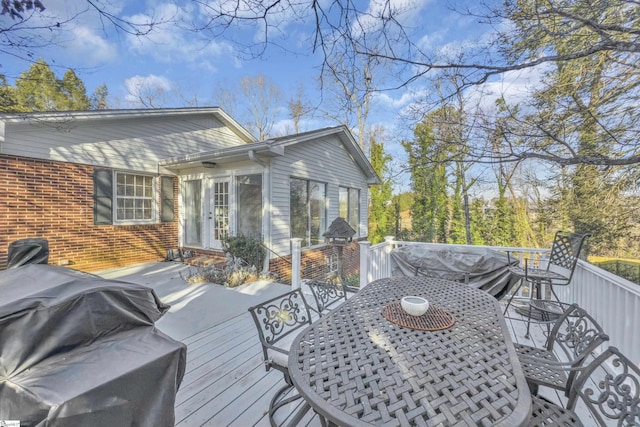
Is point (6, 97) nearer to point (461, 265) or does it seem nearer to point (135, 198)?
point (135, 198)

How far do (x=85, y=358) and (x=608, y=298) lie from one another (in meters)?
4.25

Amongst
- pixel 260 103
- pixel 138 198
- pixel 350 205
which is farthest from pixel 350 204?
pixel 260 103

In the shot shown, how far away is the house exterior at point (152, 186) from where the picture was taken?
17.0 ft

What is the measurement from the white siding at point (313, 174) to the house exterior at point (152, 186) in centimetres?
3

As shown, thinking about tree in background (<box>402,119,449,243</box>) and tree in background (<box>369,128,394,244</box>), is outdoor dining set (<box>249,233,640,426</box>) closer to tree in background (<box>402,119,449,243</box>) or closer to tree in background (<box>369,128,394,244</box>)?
tree in background (<box>402,119,449,243</box>)

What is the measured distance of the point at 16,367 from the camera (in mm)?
1117

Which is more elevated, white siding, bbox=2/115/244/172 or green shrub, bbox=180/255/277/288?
white siding, bbox=2/115/244/172

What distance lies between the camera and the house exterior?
517 centimetres

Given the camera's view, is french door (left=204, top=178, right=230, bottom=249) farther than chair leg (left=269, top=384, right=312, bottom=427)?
Yes

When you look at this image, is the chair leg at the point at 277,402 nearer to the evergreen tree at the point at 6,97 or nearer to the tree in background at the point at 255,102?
the evergreen tree at the point at 6,97

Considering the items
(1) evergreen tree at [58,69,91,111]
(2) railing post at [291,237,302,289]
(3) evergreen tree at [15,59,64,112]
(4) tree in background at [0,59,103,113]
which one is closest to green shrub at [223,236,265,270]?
(2) railing post at [291,237,302,289]

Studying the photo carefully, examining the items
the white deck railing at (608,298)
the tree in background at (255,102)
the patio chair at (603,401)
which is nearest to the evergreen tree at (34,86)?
the white deck railing at (608,298)

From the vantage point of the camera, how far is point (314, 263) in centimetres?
733

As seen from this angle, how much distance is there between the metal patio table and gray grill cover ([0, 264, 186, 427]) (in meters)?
0.69
